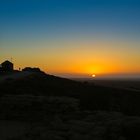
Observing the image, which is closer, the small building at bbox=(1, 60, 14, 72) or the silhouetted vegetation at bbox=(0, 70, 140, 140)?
the silhouetted vegetation at bbox=(0, 70, 140, 140)

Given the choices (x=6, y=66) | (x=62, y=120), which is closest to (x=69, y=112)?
(x=62, y=120)

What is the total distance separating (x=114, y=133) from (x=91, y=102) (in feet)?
25.2

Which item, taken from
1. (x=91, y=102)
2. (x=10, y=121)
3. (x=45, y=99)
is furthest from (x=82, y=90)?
(x=10, y=121)

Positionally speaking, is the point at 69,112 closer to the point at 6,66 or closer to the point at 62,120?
the point at 62,120

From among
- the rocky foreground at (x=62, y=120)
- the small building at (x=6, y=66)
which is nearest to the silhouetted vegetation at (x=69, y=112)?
the rocky foreground at (x=62, y=120)

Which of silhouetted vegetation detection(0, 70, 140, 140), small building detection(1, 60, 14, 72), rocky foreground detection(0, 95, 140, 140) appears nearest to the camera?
rocky foreground detection(0, 95, 140, 140)

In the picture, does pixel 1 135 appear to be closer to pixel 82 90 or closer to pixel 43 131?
pixel 43 131

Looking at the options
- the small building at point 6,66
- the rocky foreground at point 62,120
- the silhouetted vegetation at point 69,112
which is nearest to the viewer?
the rocky foreground at point 62,120

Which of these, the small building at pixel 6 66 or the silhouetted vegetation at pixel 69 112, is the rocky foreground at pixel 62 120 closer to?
the silhouetted vegetation at pixel 69 112

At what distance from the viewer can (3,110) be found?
73.1ft

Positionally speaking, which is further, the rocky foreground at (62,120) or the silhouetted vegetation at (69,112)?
the silhouetted vegetation at (69,112)

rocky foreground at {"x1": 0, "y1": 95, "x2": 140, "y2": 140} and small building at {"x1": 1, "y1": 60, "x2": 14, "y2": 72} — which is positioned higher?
small building at {"x1": 1, "y1": 60, "x2": 14, "y2": 72}

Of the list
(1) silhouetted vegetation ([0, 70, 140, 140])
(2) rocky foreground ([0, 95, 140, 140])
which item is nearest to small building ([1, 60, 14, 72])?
(1) silhouetted vegetation ([0, 70, 140, 140])

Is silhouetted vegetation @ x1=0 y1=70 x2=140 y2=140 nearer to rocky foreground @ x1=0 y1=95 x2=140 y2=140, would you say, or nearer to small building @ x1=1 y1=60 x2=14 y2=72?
rocky foreground @ x1=0 y1=95 x2=140 y2=140
